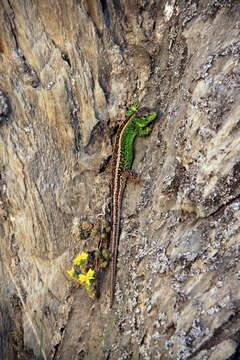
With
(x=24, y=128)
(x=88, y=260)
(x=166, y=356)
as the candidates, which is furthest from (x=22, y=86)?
(x=166, y=356)

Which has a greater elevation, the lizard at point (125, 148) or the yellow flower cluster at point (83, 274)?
the lizard at point (125, 148)

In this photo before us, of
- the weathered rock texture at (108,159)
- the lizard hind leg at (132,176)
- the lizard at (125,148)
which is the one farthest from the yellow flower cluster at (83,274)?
the lizard hind leg at (132,176)

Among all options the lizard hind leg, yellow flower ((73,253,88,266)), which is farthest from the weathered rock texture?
yellow flower ((73,253,88,266))

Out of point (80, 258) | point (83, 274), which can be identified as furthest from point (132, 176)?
point (83, 274)

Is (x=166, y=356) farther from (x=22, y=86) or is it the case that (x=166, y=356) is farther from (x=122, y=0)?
(x=122, y=0)

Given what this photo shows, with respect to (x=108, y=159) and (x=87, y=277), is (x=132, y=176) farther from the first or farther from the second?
(x=87, y=277)

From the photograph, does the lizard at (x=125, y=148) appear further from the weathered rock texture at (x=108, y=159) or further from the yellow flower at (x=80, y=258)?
the yellow flower at (x=80, y=258)

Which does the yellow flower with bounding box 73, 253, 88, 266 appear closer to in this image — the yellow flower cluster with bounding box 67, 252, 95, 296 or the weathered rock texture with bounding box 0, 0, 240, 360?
the yellow flower cluster with bounding box 67, 252, 95, 296

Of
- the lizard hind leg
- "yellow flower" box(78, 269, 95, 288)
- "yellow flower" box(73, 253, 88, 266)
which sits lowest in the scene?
"yellow flower" box(78, 269, 95, 288)
